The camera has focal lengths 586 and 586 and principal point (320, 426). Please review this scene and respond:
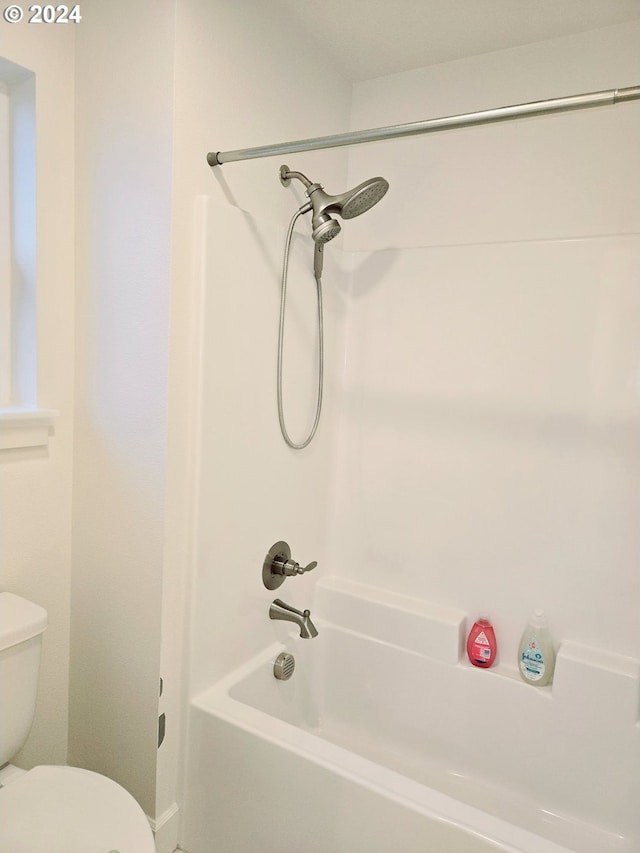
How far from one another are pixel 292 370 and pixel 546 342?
0.78 metres

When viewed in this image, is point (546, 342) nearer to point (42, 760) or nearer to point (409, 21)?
point (409, 21)

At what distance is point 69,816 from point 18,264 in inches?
52.6

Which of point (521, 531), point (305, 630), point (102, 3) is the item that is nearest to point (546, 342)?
point (521, 531)

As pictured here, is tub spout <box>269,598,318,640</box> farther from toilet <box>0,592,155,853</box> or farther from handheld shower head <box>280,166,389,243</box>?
handheld shower head <box>280,166,389,243</box>

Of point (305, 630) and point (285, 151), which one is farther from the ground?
point (285, 151)

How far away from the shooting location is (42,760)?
170 cm

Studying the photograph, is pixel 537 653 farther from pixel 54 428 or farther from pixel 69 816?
pixel 54 428

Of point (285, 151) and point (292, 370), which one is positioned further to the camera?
point (292, 370)

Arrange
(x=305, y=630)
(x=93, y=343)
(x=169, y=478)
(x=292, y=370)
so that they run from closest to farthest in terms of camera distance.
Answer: (x=169, y=478) → (x=93, y=343) → (x=305, y=630) → (x=292, y=370)

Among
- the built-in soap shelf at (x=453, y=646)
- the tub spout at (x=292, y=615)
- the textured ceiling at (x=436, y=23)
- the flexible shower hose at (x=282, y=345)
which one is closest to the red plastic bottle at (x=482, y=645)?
the built-in soap shelf at (x=453, y=646)

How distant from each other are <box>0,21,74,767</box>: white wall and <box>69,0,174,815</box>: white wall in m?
0.04

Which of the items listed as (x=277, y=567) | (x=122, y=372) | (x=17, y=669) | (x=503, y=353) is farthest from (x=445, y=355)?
(x=17, y=669)

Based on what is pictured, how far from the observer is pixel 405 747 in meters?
1.94

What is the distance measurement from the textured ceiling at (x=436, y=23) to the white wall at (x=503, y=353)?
0.06 metres
